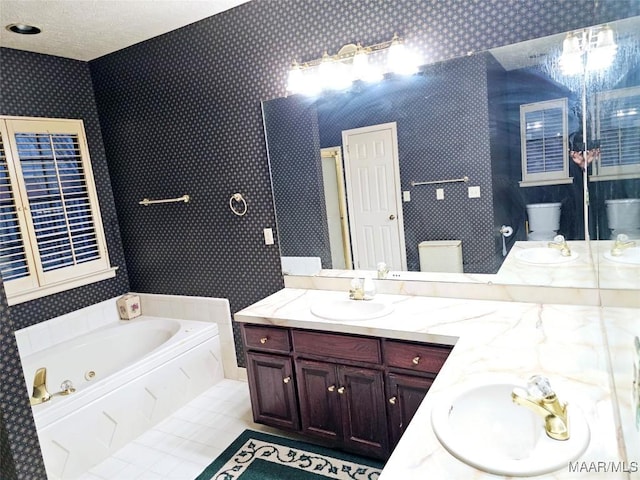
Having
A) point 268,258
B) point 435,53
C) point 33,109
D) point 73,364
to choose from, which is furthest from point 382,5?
point 73,364

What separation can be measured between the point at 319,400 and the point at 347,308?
52 cm

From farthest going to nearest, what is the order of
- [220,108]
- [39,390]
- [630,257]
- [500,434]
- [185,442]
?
[220,108] → [185,442] → [39,390] → [500,434] → [630,257]

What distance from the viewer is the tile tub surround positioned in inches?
42.2

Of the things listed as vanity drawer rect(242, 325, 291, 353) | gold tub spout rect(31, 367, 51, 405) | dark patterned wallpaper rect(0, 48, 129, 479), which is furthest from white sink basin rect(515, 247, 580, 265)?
dark patterned wallpaper rect(0, 48, 129, 479)

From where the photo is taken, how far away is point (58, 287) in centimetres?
317

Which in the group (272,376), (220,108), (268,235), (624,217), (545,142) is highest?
(220,108)

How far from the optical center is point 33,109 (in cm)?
307

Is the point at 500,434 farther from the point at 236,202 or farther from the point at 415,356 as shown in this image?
the point at 236,202

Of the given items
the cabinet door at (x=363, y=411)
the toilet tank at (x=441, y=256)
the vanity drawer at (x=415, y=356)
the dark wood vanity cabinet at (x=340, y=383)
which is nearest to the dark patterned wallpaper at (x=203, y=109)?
the dark wood vanity cabinet at (x=340, y=383)

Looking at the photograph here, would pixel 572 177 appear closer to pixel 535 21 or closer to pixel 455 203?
pixel 455 203

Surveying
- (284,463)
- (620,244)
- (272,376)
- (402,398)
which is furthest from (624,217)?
(284,463)

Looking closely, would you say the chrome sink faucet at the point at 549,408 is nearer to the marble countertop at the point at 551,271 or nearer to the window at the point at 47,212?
the marble countertop at the point at 551,271

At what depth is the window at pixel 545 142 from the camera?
1.93 metres

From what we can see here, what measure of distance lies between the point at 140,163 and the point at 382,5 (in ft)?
7.30
